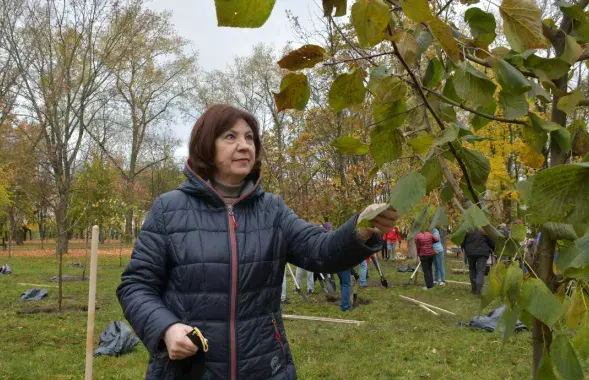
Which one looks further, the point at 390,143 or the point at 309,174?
the point at 309,174

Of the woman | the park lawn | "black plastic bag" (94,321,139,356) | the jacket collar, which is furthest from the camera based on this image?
"black plastic bag" (94,321,139,356)

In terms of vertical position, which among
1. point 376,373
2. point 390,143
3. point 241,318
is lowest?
point 376,373

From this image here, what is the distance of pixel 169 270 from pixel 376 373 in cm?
472

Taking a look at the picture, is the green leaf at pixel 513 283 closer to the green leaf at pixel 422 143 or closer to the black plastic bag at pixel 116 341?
the green leaf at pixel 422 143

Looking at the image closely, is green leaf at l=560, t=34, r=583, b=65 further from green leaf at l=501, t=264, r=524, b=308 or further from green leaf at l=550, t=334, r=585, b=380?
green leaf at l=550, t=334, r=585, b=380

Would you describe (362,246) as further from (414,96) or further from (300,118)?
(300,118)

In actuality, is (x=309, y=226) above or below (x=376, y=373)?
above

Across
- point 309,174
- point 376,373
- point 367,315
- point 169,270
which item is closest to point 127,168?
point 309,174

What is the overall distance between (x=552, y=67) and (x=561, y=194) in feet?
1.62

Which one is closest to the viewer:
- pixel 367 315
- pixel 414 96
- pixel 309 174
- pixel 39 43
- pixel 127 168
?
pixel 414 96

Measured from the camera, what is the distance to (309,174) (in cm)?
1981

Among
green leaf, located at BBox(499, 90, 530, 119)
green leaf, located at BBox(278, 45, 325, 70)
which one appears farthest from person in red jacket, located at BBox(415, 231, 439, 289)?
green leaf, located at BBox(278, 45, 325, 70)

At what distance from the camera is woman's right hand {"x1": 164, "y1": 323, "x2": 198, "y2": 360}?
5.05 ft

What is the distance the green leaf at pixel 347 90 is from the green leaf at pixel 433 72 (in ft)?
0.59
